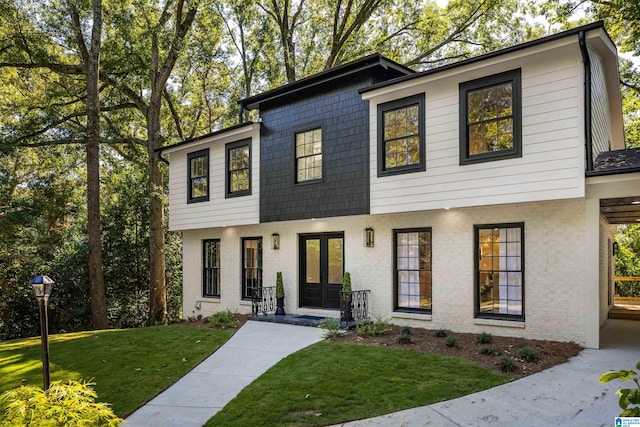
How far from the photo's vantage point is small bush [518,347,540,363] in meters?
7.47

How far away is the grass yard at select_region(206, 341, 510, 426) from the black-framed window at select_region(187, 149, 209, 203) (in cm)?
831

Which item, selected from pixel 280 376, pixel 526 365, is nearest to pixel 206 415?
pixel 280 376

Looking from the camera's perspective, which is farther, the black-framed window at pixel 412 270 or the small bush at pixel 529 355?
the black-framed window at pixel 412 270

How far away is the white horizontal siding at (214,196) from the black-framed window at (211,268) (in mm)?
890

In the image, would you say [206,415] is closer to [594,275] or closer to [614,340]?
[594,275]

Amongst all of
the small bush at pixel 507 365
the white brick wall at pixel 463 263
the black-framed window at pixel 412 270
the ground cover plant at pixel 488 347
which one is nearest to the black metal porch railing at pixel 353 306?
the white brick wall at pixel 463 263

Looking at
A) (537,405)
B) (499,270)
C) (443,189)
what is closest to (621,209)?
(499,270)

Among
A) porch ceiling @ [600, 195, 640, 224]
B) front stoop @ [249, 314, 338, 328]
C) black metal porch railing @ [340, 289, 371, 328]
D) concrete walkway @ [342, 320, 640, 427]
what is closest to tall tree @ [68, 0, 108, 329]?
front stoop @ [249, 314, 338, 328]

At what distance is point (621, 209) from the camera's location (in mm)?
9789

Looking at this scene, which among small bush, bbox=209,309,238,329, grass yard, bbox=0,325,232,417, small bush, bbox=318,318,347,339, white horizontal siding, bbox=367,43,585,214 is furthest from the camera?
small bush, bbox=209,309,238,329

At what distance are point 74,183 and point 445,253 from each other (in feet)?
46.0

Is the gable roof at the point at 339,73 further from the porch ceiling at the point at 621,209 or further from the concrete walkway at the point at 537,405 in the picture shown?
the concrete walkway at the point at 537,405

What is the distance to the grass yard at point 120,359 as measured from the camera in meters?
7.22

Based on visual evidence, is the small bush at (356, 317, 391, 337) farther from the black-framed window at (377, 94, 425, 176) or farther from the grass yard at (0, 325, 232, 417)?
the black-framed window at (377, 94, 425, 176)
